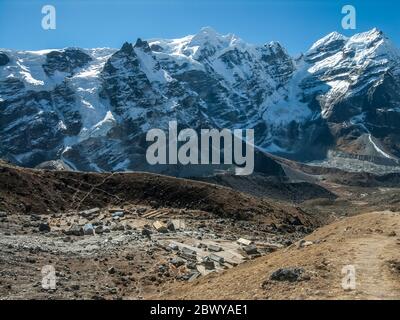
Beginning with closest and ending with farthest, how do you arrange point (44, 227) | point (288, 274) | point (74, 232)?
point (288, 274) → point (74, 232) → point (44, 227)

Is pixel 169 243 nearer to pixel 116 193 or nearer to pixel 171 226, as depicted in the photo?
pixel 171 226

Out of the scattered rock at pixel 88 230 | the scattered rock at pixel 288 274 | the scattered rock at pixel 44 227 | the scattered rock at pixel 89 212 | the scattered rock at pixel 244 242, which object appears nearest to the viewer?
the scattered rock at pixel 288 274

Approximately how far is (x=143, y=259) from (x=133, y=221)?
23165mm

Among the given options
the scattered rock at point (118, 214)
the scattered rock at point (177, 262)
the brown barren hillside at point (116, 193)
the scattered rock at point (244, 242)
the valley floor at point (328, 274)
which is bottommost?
the scattered rock at point (177, 262)

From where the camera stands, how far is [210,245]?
56938 mm

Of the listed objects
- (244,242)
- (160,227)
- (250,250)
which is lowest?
(250,250)

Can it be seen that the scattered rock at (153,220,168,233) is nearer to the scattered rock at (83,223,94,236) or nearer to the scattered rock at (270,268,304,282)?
the scattered rock at (83,223,94,236)

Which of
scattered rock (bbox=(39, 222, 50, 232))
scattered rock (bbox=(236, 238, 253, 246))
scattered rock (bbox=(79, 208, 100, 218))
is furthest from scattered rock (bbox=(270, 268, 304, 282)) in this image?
scattered rock (bbox=(79, 208, 100, 218))

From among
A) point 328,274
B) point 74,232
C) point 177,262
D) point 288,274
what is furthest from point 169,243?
point 328,274

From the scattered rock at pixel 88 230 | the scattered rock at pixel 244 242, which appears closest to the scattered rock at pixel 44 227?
the scattered rock at pixel 88 230

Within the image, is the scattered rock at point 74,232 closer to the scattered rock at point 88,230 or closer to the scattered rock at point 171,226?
the scattered rock at point 88,230

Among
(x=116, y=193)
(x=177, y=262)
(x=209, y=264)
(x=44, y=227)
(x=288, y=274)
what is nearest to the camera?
(x=288, y=274)
